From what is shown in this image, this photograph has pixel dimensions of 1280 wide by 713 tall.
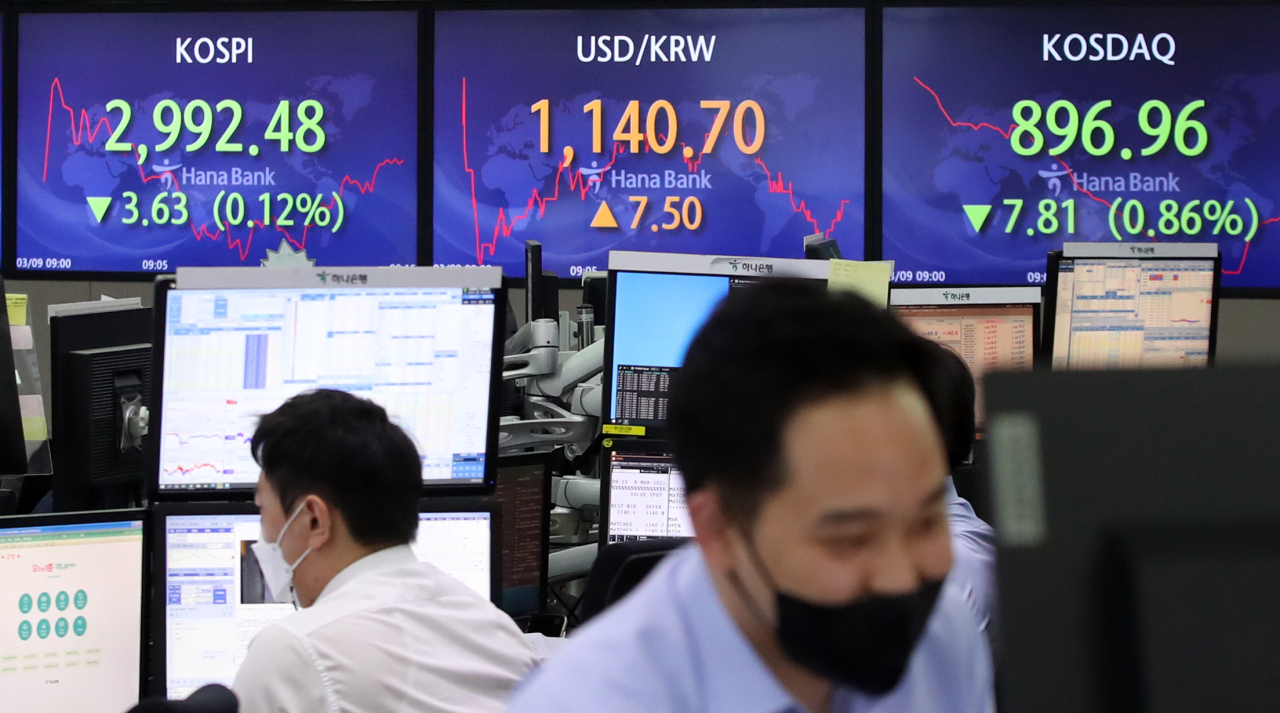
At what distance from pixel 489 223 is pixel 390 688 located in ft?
11.4

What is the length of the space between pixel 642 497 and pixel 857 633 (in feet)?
5.80

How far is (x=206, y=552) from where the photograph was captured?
1918 mm

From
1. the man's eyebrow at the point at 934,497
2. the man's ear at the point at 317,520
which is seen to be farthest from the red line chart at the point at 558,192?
the man's eyebrow at the point at 934,497

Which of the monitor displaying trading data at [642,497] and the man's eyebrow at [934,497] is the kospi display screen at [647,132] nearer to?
the monitor displaying trading data at [642,497]

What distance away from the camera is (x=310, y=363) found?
6.51 feet

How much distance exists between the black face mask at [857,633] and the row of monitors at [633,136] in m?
3.80

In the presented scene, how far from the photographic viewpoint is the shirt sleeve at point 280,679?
137cm

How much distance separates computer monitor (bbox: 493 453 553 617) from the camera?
2361 millimetres

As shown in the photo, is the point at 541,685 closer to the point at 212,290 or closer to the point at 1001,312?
the point at 212,290

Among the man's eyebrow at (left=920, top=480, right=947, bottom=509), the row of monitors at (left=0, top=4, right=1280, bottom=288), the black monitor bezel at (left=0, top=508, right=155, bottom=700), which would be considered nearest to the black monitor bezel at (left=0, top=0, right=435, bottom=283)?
the row of monitors at (left=0, top=4, right=1280, bottom=288)

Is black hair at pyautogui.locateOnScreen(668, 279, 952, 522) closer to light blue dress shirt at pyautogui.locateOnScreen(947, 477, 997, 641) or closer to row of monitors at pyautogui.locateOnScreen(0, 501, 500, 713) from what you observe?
light blue dress shirt at pyautogui.locateOnScreen(947, 477, 997, 641)

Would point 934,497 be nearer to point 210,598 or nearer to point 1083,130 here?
point 210,598

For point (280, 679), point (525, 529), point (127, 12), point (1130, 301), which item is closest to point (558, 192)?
point (127, 12)

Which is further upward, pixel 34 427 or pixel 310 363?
pixel 310 363
